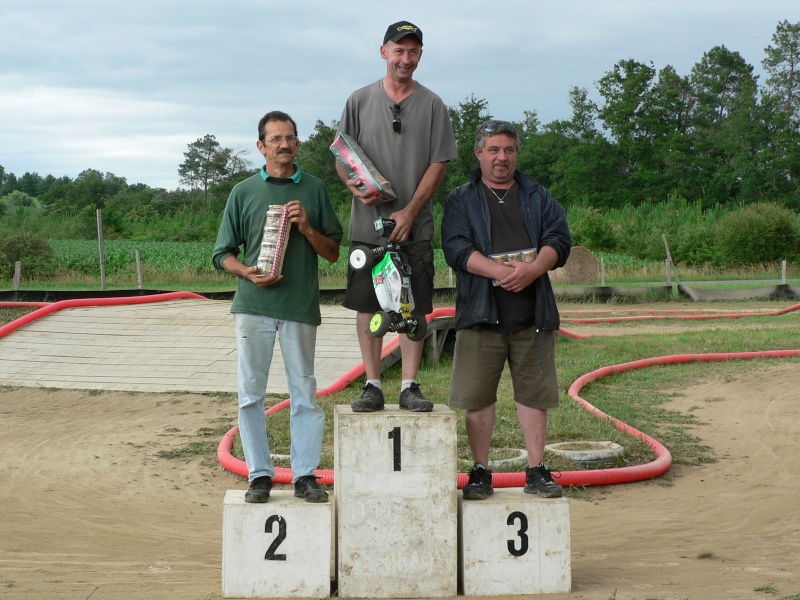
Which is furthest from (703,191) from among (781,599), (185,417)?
(781,599)

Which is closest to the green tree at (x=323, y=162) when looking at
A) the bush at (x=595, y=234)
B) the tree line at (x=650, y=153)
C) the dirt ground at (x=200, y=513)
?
the tree line at (x=650, y=153)

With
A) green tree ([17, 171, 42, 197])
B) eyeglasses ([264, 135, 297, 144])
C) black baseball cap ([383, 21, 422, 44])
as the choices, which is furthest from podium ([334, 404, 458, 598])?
green tree ([17, 171, 42, 197])

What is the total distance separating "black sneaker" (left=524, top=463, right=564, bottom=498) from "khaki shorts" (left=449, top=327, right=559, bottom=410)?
32 cm

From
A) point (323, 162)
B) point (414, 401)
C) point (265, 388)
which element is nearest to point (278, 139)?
point (265, 388)

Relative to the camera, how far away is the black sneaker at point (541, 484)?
14.9ft

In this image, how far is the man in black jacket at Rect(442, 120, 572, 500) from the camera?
4.63 metres

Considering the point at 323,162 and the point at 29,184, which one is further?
the point at 29,184

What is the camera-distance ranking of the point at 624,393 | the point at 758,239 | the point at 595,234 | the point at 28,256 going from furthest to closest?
1. the point at 595,234
2. the point at 758,239
3. the point at 28,256
4. the point at 624,393

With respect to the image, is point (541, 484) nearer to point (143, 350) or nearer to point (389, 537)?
point (389, 537)

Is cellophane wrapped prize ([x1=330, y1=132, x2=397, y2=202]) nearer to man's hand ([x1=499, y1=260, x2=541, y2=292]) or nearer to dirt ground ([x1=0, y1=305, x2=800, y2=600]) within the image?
man's hand ([x1=499, y1=260, x2=541, y2=292])

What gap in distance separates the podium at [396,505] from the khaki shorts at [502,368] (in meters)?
0.38

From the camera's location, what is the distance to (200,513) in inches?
241

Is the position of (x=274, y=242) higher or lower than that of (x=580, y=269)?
higher

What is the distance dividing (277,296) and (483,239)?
1080mm
